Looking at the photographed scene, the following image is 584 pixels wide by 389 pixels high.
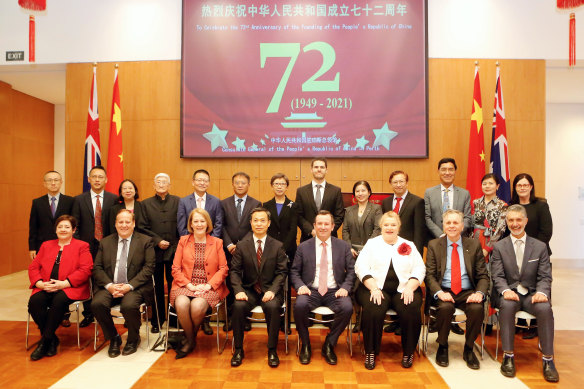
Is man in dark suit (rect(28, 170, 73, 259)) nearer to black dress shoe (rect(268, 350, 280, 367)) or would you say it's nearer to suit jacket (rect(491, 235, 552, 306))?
black dress shoe (rect(268, 350, 280, 367))

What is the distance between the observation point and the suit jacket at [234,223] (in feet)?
13.5

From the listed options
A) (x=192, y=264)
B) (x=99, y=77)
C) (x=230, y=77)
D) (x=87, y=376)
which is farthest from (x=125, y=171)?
(x=87, y=376)

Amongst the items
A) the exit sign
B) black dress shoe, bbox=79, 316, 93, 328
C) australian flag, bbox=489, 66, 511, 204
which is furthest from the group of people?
the exit sign

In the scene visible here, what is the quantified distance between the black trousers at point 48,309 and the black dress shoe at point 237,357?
4.97ft

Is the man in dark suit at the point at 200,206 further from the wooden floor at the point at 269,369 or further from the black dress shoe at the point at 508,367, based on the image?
the black dress shoe at the point at 508,367

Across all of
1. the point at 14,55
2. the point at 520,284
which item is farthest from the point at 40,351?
the point at 14,55

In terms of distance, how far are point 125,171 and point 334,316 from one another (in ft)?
12.3

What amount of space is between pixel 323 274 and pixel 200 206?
148cm

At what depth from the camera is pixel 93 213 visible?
4230 mm

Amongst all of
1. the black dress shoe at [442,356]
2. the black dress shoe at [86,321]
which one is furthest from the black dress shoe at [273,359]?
the black dress shoe at [86,321]

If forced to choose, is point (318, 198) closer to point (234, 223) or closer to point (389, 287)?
point (234, 223)

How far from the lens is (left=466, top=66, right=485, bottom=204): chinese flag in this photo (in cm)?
506

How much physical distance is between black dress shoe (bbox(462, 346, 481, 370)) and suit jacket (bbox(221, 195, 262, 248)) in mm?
2224

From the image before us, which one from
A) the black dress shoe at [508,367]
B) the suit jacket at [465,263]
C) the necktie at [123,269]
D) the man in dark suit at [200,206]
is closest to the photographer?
the black dress shoe at [508,367]
